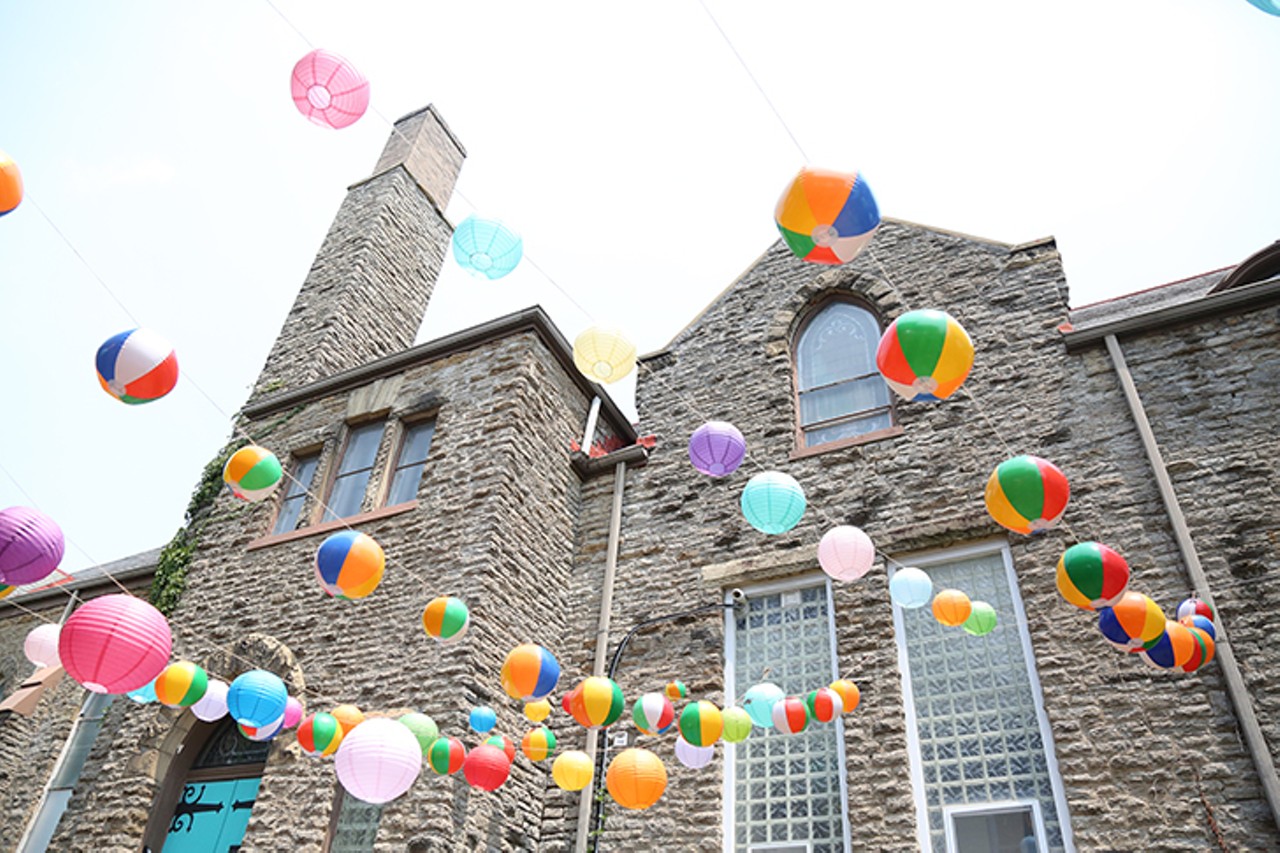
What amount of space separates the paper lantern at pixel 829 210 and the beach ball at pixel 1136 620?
2.61 metres

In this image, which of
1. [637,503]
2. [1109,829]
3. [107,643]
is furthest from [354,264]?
[1109,829]

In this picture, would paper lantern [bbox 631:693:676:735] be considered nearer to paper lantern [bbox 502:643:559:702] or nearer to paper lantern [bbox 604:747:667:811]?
paper lantern [bbox 604:747:667:811]

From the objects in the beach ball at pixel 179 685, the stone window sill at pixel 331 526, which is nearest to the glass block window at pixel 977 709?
the stone window sill at pixel 331 526

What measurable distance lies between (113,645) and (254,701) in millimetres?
1758

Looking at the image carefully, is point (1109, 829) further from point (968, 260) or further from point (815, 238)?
point (968, 260)

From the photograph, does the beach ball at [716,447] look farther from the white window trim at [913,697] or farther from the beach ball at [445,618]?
the beach ball at [445,618]

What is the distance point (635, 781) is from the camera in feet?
17.2

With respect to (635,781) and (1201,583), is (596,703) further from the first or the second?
(1201,583)

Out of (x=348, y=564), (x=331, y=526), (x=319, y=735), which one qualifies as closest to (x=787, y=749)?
(x=319, y=735)

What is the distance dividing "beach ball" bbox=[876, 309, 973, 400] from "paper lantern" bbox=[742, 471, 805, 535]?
143 cm

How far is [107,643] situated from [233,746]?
167 inches

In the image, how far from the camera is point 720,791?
639cm

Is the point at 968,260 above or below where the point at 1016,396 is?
above

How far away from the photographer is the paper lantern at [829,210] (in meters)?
3.97
